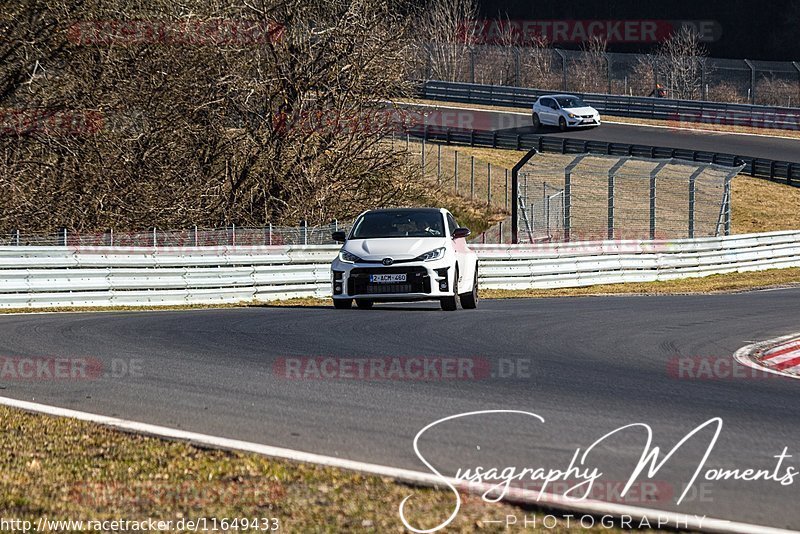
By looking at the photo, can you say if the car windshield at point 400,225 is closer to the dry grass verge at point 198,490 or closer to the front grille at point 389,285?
the front grille at point 389,285

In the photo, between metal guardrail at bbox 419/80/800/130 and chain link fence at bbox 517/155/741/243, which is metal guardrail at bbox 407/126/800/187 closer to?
chain link fence at bbox 517/155/741/243

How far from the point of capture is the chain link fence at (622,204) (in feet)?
106

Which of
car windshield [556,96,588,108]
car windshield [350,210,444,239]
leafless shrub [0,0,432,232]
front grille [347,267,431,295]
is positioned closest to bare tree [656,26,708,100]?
car windshield [556,96,588,108]

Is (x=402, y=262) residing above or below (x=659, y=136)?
above

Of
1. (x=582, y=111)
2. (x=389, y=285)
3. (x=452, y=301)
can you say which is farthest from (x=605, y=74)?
(x=389, y=285)

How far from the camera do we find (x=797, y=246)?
34.8 m

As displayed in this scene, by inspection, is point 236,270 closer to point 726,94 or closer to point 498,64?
point 726,94

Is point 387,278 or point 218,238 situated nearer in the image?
point 387,278

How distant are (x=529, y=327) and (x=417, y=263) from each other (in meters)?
2.95

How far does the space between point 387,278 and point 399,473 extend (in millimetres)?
10658

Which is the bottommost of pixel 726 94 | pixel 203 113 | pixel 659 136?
pixel 659 136

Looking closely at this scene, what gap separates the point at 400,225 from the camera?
58.3 feet

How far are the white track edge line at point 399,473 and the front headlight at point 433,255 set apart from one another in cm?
866

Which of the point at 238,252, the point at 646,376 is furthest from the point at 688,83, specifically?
the point at 646,376
